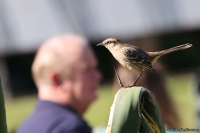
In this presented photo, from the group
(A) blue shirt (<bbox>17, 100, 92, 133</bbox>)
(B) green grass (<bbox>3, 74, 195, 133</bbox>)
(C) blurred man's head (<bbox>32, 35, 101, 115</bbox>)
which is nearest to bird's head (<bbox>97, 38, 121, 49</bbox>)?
(C) blurred man's head (<bbox>32, 35, 101, 115</bbox>)

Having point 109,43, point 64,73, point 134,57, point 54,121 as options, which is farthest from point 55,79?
point 109,43

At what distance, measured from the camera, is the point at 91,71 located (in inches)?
77.9

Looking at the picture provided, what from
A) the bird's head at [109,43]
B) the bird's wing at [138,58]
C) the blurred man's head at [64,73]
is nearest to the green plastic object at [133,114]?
the bird's head at [109,43]

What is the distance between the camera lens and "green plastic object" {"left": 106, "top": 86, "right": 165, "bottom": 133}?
0.82 m

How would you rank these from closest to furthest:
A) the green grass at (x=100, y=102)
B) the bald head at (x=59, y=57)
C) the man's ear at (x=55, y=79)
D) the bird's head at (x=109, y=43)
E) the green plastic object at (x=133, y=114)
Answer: the green plastic object at (x=133, y=114)
the bird's head at (x=109, y=43)
the bald head at (x=59, y=57)
the man's ear at (x=55, y=79)
the green grass at (x=100, y=102)

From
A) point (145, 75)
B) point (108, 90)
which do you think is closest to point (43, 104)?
point (145, 75)

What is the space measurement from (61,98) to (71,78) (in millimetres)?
298

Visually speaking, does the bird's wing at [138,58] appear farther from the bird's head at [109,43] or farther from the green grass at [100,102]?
the green grass at [100,102]

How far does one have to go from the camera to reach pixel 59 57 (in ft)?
8.32

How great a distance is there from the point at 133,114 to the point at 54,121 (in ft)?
5.85

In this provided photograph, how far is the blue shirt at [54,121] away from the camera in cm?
243

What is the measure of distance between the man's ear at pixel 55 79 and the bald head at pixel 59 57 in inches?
1.2

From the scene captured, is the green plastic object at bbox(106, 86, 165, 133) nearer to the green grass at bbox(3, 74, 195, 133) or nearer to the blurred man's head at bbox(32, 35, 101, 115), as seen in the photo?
the blurred man's head at bbox(32, 35, 101, 115)

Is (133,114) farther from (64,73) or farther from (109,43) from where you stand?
(64,73)
